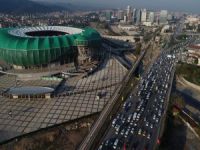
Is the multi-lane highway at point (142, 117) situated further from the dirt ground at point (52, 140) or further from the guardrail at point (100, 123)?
the dirt ground at point (52, 140)

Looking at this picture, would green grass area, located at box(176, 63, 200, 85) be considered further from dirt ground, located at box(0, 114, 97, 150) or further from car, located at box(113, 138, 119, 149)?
dirt ground, located at box(0, 114, 97, 150)

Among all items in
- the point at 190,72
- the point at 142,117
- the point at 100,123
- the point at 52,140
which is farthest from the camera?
the point at 190,72

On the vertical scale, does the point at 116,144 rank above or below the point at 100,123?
below

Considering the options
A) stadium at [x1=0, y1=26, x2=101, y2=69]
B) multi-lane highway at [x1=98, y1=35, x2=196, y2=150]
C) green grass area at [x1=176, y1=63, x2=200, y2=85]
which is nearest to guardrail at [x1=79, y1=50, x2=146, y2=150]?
multi-lane highway at [x1=98, y1=35, x2=196, y2=150]

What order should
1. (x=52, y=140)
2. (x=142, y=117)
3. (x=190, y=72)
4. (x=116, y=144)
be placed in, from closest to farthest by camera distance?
1. (x=116, y=144)
2. (x=52, y=140)
3. (x=142, y=117)
4. (x=190, y=72)

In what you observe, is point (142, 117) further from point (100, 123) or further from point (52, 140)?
point (52, 140)

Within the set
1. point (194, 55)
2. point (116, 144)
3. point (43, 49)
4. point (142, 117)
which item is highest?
point (43, 49)

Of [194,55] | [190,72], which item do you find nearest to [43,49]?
[190,72]
